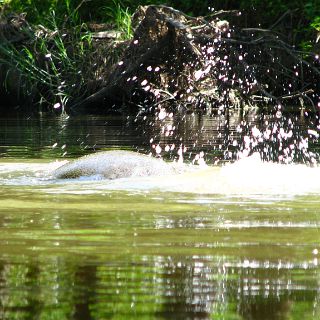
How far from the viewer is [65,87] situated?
71.5ft

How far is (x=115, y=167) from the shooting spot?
9.77 meters

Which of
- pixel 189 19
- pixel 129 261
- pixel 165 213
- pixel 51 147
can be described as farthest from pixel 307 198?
pixel 189 19

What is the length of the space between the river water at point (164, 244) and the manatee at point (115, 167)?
171mm

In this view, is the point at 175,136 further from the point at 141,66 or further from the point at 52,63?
the point at 52,63

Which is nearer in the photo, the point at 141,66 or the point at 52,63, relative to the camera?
the point at 141,66

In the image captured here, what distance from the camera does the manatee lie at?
384 inches

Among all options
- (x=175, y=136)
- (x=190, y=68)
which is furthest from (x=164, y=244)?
(x=190, y=68)

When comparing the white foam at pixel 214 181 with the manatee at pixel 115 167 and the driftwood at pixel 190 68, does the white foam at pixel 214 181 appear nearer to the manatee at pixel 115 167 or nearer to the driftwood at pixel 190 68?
the manatee at pixel 115 167

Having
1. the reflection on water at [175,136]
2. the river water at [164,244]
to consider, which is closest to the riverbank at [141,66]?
the reflection on water at [175,136]

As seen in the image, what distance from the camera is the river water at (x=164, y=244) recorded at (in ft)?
13.6

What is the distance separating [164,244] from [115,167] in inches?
162

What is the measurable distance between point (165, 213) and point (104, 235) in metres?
1.17

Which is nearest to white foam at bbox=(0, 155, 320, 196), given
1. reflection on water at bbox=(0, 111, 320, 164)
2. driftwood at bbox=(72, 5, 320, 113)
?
reflection on water at bbox=(0, 111, 320, 164)

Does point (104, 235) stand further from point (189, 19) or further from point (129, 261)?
point (189, 19)
